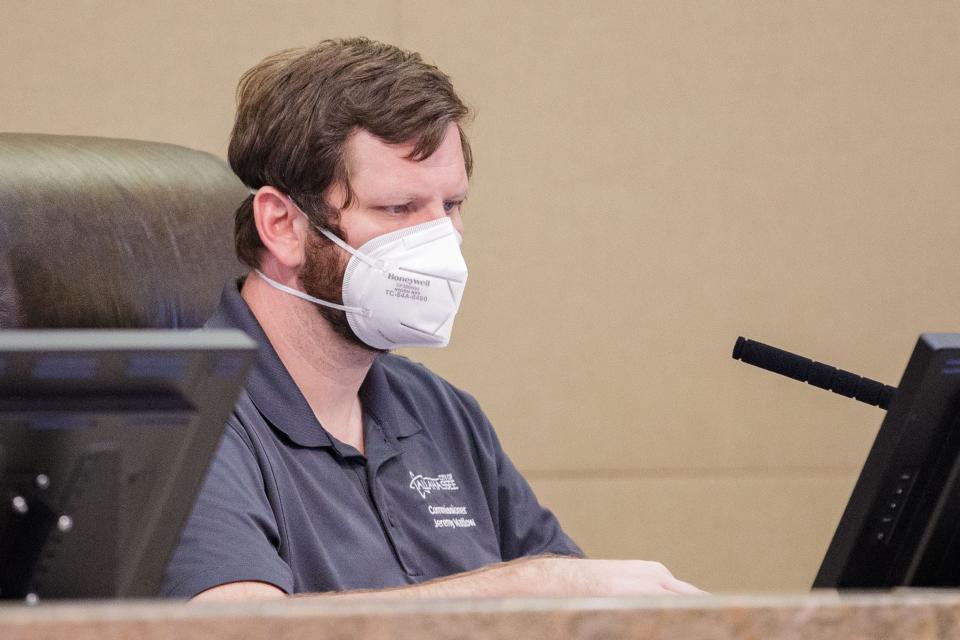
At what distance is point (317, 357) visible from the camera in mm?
1381

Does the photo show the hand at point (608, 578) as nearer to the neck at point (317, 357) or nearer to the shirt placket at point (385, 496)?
the shirt placket at point (385, 496)

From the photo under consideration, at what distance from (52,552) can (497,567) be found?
0.63 metres

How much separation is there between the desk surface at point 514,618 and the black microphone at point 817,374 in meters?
0.57

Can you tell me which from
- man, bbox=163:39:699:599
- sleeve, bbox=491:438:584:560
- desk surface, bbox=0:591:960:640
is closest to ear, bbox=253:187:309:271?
man, bbox=163:39:699:599

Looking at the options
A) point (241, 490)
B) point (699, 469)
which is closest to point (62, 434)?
point (241, 490)

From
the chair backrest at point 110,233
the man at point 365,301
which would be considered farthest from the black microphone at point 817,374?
the chair backrest at point 110,233

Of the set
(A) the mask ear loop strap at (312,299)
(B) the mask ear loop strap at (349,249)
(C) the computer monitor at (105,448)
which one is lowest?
(A) the mask ear loop strap at (312,299)

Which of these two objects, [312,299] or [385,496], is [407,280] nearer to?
[312,299]

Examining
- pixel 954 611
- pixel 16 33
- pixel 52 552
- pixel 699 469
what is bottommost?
pixel 699 469

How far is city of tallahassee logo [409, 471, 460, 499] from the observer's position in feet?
4.52

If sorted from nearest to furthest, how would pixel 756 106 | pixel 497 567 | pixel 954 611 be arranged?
pixel 954 611 → pixel 497 567 → pixel 756 106

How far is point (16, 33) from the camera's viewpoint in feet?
6.77

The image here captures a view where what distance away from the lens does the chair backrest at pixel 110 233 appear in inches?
49.8

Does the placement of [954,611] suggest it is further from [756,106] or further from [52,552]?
[756,106]
